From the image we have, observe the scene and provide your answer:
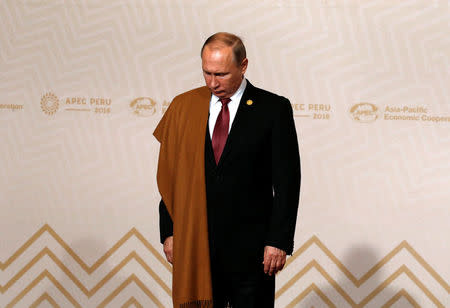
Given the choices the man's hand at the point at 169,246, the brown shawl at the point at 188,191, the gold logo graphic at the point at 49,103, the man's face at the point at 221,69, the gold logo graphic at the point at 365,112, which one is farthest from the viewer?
the gold logo graphic at the point at 49,103

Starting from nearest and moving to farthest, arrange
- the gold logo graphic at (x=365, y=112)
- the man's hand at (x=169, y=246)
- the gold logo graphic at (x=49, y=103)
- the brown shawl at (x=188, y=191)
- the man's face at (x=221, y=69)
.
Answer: the man's face at (x=221, y=69) < the brown shawl at (x=188, y=191) < the man's hand at (x=169, y=246) < the gold logo graphic at (x=365, y=112) < the gold logo graphic at (x=49, y=103)

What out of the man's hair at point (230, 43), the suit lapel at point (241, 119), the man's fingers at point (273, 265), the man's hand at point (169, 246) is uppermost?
the man's hair at point (230, 43)

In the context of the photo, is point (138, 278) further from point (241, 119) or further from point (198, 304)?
point (241, 119)

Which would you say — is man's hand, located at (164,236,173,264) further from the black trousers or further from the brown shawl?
the black trousers

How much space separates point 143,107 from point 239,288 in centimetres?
155

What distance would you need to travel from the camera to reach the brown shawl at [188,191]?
207 cm

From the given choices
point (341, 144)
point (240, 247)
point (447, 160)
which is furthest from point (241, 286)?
point (447, 160)

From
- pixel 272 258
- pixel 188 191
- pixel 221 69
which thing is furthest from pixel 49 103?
pixel 272 258

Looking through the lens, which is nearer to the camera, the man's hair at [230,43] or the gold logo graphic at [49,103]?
the man's hair at [230,43]

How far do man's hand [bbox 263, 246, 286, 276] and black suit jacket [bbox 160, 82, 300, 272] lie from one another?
2 cm

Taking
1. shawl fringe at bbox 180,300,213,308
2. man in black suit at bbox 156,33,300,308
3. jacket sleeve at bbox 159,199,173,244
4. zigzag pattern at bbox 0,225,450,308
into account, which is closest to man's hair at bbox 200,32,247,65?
man in black suit at bbox 156,33,300,308

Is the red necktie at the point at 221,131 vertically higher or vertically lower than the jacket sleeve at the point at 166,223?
higher

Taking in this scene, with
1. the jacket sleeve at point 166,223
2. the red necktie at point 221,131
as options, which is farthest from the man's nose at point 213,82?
the jacket sleeve at point 166,223

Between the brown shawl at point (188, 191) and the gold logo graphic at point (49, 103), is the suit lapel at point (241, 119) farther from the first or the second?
the gold logo graphic at point (49, 103)
